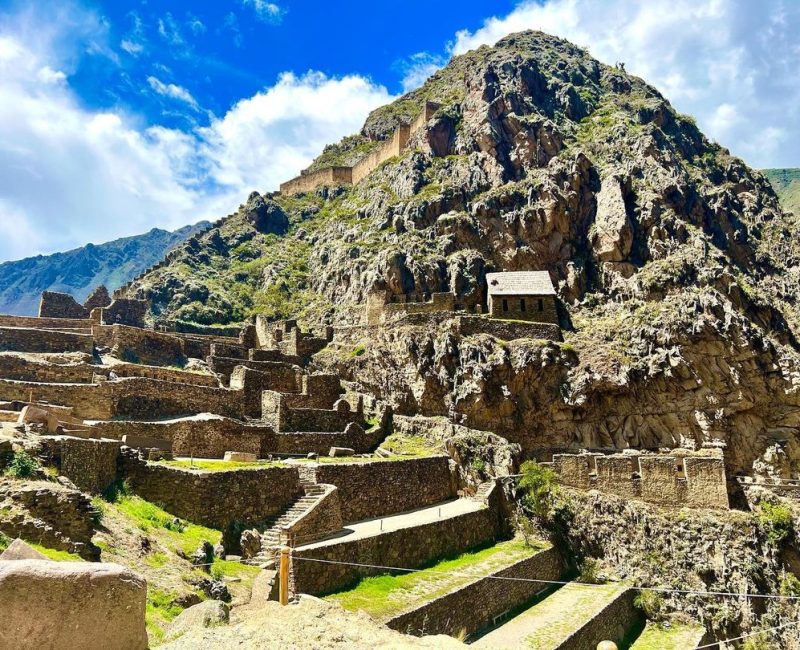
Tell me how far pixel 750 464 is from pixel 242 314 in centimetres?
3730

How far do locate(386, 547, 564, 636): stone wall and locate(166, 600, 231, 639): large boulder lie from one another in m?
6.86

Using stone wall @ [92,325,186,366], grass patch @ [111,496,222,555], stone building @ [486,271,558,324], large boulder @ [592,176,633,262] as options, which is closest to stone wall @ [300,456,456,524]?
grass patch @ [111,496,222,555]

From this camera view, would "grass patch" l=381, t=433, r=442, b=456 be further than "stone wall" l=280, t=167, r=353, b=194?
No

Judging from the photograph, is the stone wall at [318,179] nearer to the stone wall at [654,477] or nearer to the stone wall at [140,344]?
the stone wall at [140,344]

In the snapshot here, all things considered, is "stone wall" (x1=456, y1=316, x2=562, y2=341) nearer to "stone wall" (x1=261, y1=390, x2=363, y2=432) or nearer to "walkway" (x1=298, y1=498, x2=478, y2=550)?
"stone wall" (x1=261, y1=390, x2=363, y2=432)

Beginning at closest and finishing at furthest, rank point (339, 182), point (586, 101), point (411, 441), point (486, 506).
A: point (486, 506) → point (411, 441) → point (586, 101) → point (339, 182)

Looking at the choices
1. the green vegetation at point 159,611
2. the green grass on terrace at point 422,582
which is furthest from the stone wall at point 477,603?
the green vegetation at point 159,611

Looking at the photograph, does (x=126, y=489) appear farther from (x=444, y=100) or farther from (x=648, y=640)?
(x=444, y=100)

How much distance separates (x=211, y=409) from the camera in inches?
947

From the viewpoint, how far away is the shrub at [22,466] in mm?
11383

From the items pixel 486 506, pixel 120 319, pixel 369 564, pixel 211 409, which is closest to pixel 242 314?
pixel 120 319

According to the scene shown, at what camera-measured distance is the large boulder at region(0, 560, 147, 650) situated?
17.3 ft

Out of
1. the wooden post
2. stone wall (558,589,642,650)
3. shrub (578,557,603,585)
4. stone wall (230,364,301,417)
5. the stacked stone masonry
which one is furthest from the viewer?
the stacked stone masonry

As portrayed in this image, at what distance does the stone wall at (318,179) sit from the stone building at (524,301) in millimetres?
39264
